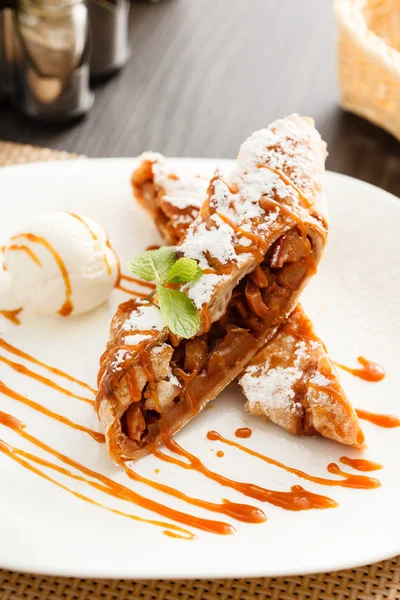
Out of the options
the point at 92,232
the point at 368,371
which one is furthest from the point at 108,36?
the point at 368,371

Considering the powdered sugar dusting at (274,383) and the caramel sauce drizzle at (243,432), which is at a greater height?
the powdered sugar dusting at (274,383)

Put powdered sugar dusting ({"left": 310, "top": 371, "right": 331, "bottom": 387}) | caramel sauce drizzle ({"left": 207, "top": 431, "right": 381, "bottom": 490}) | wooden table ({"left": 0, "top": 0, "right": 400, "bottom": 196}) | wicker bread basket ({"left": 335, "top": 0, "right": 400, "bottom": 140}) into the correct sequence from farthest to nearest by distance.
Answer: wooden table ({"left": 0, "top": 0, "right": 400, "bottom": 196})
wicker bread basket ({"left": 335, "top": 0, "right": 400, "bottom": 140})
powdered sugar dusting ({"left": 310, "top": 371, "right": 331, "bottom": 387})
caramel sauce drizzle ({"left": 207, "top": 431, "right": 381, "bottom": 490})

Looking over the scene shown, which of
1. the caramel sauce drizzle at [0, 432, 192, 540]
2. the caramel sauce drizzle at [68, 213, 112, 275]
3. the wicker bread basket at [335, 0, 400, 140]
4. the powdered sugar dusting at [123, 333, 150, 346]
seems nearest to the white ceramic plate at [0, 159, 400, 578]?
the caramel sauce drizzle at [0, 432, 192, 540]

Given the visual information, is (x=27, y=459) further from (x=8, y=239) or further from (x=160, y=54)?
(x=160, y=54)

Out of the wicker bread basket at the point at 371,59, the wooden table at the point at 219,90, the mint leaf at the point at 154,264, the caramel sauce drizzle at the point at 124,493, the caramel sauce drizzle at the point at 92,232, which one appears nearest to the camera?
the caramel sauce drizzle at the point at 124,493

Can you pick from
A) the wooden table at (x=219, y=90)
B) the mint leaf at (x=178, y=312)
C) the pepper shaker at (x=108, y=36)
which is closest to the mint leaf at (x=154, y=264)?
the mint leaf at (x=178, y=312)

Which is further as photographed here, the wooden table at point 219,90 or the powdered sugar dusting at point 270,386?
the wooden table at point 219,90

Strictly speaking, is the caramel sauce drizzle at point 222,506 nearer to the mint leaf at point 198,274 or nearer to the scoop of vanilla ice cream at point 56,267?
the mint leaf at point 198,274

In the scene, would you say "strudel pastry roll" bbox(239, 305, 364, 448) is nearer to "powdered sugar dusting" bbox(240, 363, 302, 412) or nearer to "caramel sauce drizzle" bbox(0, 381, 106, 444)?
"powdered sugar dusting" bbox(240, 363, 302, 412)
